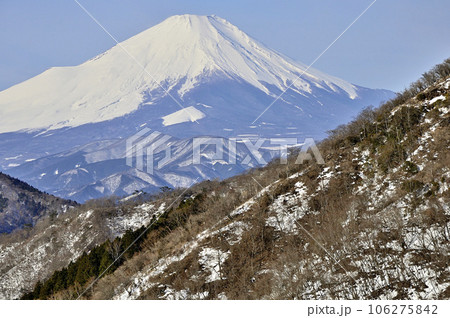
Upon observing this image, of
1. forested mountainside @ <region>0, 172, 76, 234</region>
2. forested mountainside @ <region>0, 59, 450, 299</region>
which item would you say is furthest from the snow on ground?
forested mountainside @ <region>0, 172, 76, 234</region>

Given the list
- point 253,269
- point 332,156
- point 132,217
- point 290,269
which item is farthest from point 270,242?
point 132,217

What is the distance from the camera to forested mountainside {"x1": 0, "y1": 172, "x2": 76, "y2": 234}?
17138cm

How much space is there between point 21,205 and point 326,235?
17758 cm

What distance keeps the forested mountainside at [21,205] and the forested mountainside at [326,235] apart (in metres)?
133

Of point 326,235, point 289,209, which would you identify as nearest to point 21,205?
point 289,209

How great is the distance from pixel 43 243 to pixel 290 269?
77617 mm

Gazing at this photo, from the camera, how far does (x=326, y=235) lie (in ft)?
80.9

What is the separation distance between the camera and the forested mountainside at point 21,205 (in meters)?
171

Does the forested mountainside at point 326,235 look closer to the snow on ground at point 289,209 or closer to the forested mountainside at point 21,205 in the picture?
the snow on ground at point 289,209

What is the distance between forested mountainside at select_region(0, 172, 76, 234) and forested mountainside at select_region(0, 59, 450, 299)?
133 m

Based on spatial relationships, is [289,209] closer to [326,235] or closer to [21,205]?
[326,235]

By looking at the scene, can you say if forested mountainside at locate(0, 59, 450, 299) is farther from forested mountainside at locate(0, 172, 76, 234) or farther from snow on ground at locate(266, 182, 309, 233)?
forested mountainside at locate(0, 172, 76, 234)

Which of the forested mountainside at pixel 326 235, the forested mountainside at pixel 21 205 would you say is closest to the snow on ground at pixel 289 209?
the forested mountainside at pixel 326 235
